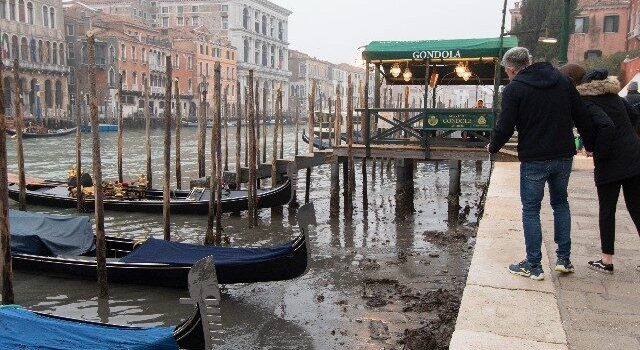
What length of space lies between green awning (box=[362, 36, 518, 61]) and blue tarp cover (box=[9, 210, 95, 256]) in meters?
5.41

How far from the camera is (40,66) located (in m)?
38.7

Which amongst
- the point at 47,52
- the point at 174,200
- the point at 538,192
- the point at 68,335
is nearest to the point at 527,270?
the point at 538,192

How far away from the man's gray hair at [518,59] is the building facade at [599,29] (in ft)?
86.4

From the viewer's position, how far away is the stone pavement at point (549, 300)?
2402mm

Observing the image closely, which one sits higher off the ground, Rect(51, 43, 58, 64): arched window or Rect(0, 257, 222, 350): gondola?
Rect(51, 43, 58, 64): arched window

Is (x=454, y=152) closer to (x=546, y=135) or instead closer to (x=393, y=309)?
(x=393, y=309)

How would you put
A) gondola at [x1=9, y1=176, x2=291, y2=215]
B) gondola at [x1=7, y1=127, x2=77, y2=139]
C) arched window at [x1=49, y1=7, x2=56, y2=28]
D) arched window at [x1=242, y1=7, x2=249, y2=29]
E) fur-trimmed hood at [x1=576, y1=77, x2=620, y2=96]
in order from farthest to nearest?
arched window at [x1=242, y1=7, x2=249, y2=29], arched window at [x1=49, y1=7, x2=56, y2=28], gondola at [x1=7, y1=127, x2=77, y2=139], gondola at [x1=9, y1=176, x2=291, y2=215], fur-trimmed hood at [x1=576, y1=77, x2=620, y2=96]

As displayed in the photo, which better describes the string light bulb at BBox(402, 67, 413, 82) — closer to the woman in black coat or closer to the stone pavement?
the stone pavement

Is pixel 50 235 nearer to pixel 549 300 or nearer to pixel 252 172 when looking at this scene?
pixel 252 172

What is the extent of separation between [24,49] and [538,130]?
41666 millimetres

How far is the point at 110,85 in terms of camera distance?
1753 inches

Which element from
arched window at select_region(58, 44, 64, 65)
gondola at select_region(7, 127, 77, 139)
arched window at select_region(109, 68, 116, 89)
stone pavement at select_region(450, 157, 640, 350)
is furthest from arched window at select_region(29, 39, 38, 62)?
stone pavement at select_region(450, 157, 640, 350)

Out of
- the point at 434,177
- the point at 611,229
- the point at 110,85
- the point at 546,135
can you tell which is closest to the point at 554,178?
the point at 546,135

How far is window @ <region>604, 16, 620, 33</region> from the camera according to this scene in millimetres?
26734
